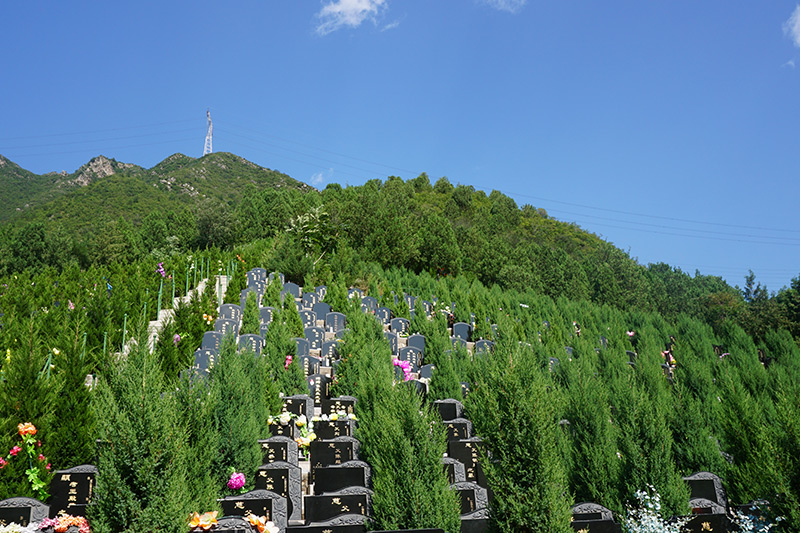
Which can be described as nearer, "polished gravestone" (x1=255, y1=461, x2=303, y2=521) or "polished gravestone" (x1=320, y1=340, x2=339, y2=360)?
"polished gravestone" (x1=255, y1=461, x2=303, y2=521)

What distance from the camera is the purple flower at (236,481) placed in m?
6.41

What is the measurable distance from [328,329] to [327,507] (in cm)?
955

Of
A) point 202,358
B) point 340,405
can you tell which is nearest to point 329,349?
point 202,358

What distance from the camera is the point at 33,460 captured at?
245 inches


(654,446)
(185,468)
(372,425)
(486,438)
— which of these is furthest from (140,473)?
(654,446)

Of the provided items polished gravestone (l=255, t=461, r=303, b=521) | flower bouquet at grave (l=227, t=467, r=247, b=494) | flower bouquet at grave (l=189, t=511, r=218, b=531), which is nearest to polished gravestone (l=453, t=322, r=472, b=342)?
polished gravestone (l=255, t=461, r=303, b=521)

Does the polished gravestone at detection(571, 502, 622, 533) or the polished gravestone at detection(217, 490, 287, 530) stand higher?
the polished gravestone at detection(217, 490, 287, 530)

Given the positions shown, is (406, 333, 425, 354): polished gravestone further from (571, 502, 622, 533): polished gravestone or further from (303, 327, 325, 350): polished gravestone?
(571, 502, 622, 533): polished gravestone

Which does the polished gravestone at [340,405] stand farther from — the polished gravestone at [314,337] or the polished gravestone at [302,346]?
the polished gravestone at [314,337]

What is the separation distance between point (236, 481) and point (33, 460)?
Result: 2.36m

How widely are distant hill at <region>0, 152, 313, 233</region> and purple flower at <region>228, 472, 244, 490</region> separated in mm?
36014

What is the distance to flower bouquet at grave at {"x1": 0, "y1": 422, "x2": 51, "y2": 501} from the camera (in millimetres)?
6082

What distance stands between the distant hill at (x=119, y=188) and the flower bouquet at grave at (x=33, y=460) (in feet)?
116

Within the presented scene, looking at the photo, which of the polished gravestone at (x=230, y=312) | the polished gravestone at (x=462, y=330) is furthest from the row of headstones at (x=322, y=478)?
Answer: the polished gravestone at (x=462, y=330)
